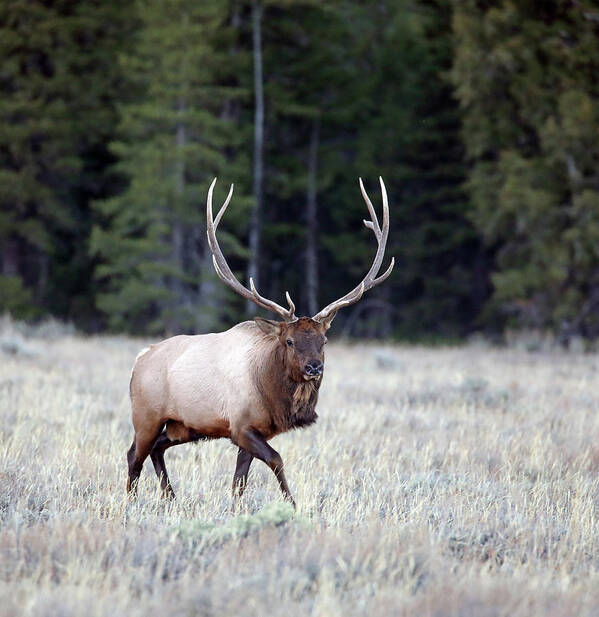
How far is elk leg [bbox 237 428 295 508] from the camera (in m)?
5.84

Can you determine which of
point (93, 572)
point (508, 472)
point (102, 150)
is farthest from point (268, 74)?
point (93, 572)

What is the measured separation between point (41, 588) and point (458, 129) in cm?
2382

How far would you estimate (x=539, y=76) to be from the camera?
20375 millimetres

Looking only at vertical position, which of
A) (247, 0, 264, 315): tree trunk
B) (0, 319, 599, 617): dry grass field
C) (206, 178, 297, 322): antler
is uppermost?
(247, 0, 264, 315): tree trunk

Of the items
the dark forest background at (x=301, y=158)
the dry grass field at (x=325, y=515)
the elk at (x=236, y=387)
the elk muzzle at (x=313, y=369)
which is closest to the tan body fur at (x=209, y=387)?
the elk at (x=236, y=387)

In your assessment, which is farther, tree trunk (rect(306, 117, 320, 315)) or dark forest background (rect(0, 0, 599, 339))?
tree trunk (rect(306, 117, 320, 315))

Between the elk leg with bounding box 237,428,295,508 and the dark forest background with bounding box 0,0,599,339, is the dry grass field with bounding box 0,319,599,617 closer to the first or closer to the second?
the elk leg with bounding box 237,428,295,508

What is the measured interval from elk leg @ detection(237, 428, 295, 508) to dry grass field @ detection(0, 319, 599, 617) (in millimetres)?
165

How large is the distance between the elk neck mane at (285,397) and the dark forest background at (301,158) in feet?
46.4

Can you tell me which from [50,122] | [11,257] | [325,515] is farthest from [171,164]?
[325,515]

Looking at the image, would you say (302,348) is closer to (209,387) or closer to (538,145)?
(209,387)

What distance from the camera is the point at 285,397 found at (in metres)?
6.15

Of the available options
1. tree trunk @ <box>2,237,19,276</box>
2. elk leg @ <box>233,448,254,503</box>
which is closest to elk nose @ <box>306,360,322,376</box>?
elk leg @ <box>233,448,254,503</box>

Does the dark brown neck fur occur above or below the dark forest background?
below
